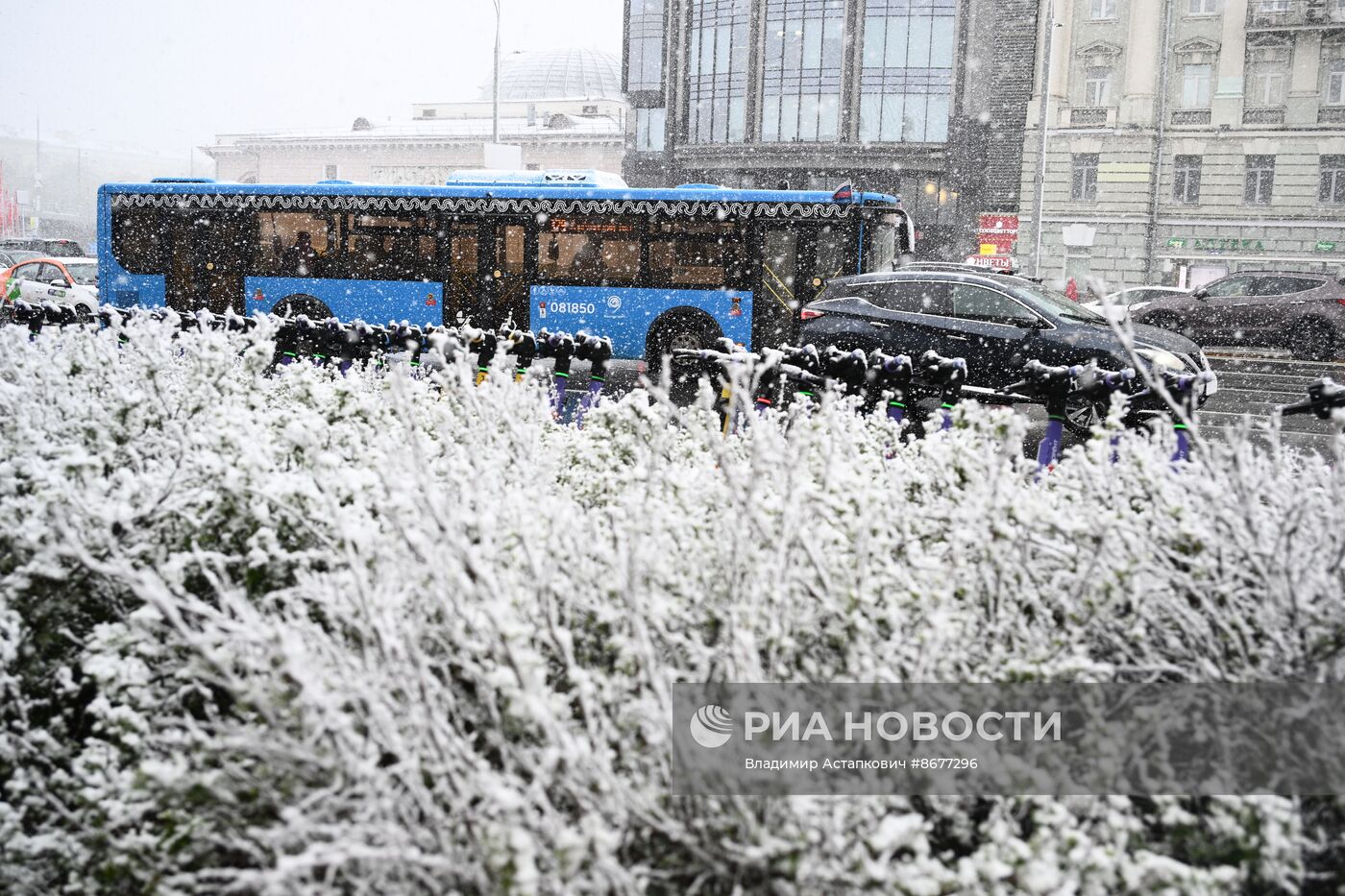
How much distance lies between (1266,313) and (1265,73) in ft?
58.5

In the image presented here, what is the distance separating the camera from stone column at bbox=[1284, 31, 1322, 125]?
112ft

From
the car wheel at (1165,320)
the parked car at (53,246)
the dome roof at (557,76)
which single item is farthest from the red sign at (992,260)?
the dome roof at (557,76)

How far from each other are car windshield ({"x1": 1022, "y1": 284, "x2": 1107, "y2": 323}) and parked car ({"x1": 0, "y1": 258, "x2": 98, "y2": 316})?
47.6 feet

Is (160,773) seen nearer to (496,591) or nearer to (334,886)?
(334,886)

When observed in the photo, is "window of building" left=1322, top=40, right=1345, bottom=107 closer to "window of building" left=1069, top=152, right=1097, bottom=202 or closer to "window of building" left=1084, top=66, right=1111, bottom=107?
"window of building" left=1084, top=66, right=1111, bottom=107

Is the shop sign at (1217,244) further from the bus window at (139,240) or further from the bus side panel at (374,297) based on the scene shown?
the bus window at (139,240)

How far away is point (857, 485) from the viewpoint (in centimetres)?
332

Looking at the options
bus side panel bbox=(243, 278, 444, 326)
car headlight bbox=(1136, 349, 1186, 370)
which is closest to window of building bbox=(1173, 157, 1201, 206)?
car headlight bbox=(1136, 349, 1186, 370)

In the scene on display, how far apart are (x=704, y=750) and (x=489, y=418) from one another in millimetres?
2347

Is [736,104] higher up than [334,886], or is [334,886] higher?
[736,104]

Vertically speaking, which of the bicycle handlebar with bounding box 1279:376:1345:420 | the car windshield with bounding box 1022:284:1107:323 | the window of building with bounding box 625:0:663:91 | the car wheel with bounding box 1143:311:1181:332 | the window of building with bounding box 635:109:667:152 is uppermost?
the window of building with bounding box 625:0:663:91

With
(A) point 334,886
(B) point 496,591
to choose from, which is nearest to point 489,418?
(B) point 496,591

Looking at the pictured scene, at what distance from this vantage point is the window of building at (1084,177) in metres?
36.2

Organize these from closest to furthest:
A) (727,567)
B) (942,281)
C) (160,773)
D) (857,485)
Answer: (160,773) < (727,567) < (857,485) < (942,281)
